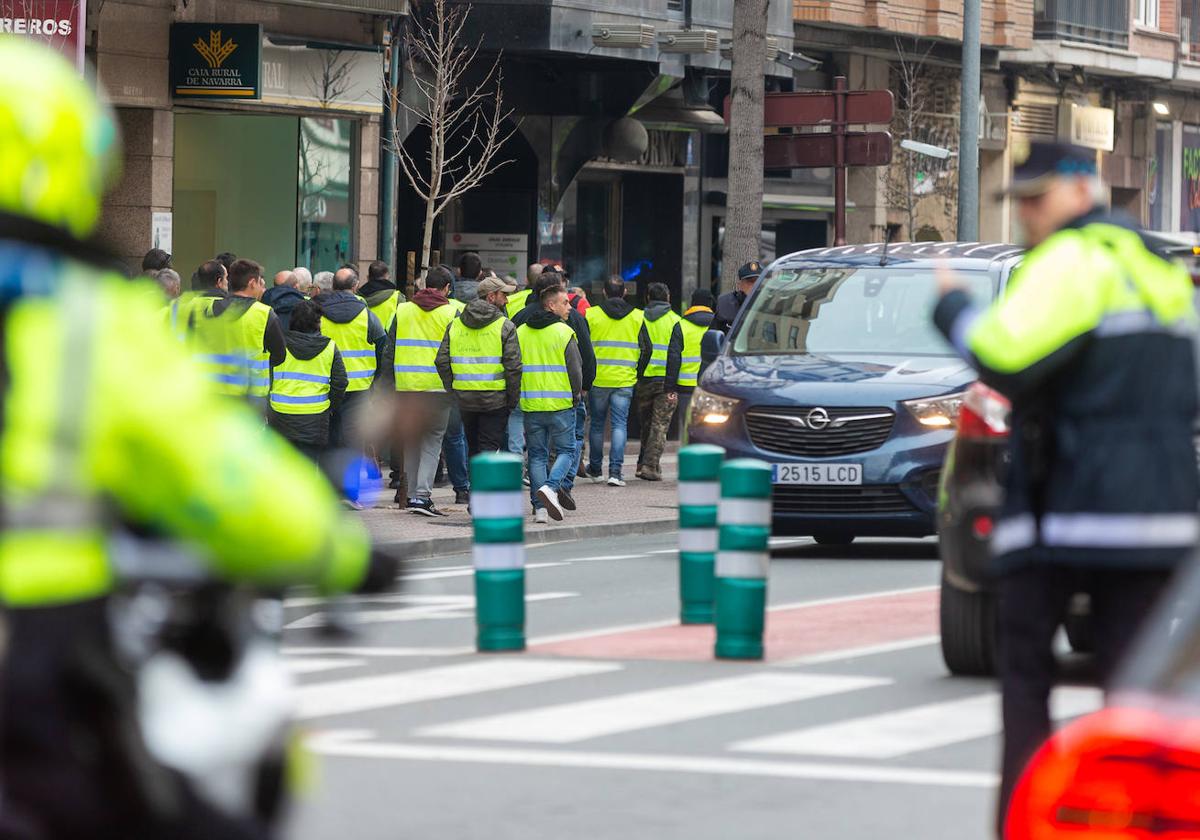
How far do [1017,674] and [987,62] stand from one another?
37.5m

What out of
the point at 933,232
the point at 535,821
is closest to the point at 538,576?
the point at 535,821

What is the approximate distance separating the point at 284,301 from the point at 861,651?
871cm

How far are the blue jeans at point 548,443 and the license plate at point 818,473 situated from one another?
Result: 3.98m

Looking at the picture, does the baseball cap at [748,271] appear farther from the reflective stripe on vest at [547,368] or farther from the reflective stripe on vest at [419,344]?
the reflective stripe on vest at [419,344]

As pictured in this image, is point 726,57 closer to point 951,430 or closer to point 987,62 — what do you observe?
point 987,62

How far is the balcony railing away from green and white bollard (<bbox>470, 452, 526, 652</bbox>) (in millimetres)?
33571

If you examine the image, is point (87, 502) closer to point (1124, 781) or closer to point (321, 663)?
point (1124, 781)

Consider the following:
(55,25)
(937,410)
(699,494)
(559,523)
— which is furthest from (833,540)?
(55,25)

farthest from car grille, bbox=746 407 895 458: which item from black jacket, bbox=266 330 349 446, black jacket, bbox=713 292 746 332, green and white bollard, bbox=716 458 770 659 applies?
green and white bollard, bbox=716 458 770 659

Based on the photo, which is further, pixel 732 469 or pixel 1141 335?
pixel 732 469

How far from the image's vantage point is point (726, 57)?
102 ft

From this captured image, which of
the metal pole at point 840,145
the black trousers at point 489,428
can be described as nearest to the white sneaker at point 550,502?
the black trousers at point 489,428

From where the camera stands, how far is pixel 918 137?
129 ft

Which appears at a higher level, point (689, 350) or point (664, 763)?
point (689, 350)
